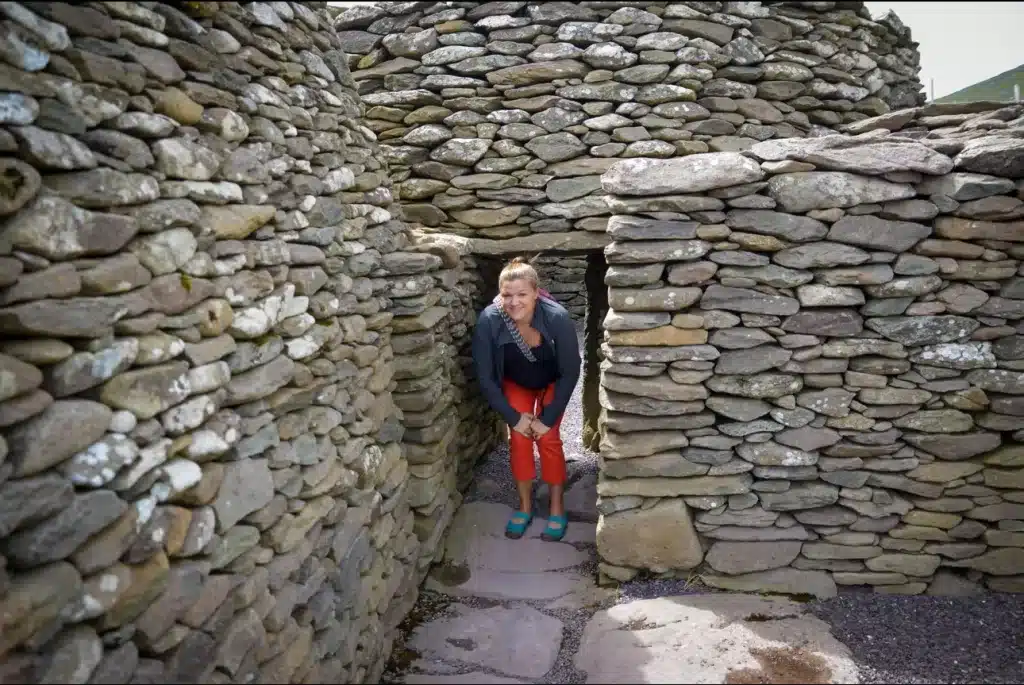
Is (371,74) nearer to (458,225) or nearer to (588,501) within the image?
(458,225)

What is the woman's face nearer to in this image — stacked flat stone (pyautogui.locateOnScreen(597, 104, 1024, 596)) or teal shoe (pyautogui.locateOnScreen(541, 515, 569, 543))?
stacked flat stone (pyautogui.locateOnScreen(597, 104, 1024, 596))

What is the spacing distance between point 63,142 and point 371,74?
378cm

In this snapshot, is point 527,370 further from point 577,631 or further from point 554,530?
point 577,631

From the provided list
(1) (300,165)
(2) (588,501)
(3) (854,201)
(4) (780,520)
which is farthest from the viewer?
(2) (588,501)

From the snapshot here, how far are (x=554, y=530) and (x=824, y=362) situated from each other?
2.05 metres

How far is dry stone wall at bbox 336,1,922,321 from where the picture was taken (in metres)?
4.96

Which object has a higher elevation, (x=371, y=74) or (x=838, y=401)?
(x=371, y=74)

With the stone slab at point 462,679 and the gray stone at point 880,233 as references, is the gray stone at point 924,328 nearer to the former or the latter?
the gray stone at point 880,233

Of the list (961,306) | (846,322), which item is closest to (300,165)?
(846,322)

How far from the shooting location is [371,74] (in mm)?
5219

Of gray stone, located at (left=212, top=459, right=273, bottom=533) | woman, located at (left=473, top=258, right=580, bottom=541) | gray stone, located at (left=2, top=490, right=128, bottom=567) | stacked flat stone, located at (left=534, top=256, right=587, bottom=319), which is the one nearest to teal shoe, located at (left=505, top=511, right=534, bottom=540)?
woman, located at (left=473, top=258, right=580, bottom=541)

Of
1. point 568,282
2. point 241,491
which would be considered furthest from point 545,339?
point 568,282

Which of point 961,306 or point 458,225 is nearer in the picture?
point 961,306

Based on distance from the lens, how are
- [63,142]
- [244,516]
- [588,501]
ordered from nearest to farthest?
[63,142] → [244,516] → [588,501]
